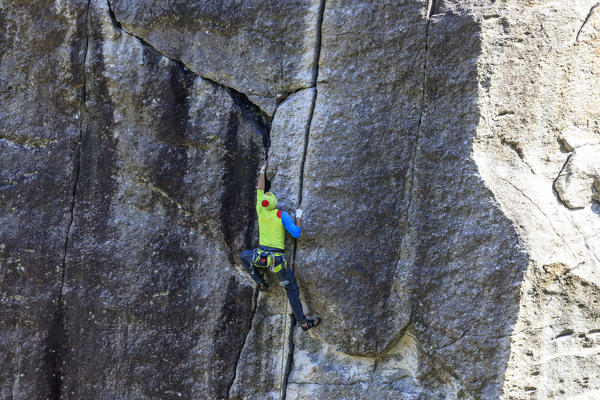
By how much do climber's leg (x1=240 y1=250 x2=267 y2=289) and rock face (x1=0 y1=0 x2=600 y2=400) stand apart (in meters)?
0.19

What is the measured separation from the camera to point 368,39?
17.5 ft

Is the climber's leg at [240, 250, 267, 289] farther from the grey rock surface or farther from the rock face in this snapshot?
the grey rock surface

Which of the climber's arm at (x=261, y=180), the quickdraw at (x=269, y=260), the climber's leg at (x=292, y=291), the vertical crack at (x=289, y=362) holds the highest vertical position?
the climber's arm at (x=261, y=180)

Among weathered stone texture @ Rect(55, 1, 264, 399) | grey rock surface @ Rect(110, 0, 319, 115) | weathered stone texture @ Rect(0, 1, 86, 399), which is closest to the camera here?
grey rock surface @ Rect(110, 0, 319, 115)

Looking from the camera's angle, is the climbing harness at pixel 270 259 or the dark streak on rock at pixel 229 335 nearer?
the climbing harness at pixel 270 259

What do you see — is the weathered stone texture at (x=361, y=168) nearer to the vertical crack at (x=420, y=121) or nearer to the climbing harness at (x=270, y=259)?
the vertical crack at (x=420, y=121)

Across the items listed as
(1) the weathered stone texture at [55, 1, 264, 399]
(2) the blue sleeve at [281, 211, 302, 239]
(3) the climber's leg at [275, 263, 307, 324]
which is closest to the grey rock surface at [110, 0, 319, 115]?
(1) the weathered stone texture at [55, 1, 264, 399]

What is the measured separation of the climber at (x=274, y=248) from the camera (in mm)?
5441

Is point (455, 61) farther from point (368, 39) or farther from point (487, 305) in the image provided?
point (487, 305)

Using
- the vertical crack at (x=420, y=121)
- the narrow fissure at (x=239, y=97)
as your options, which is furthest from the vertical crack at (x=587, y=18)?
the narrow fissure at (x=239, y=97)

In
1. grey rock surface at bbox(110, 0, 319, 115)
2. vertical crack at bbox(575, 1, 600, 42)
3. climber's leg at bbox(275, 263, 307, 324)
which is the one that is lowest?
climber's leg at bbox(275, 263, 307, 324)

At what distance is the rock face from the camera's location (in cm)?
516

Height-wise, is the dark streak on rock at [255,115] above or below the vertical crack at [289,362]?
above

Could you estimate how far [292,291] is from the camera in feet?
18.3
